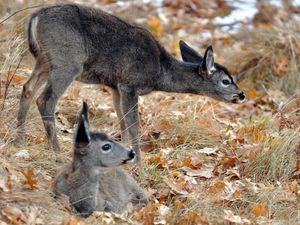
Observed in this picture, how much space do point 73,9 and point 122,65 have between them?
0.85 meters

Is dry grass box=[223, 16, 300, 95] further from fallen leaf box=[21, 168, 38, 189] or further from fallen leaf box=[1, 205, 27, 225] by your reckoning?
fallen leaf box=[1, 205, 27, 225]

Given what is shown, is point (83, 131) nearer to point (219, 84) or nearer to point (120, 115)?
point (120, 115)

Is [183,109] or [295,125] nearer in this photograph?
[295,125]

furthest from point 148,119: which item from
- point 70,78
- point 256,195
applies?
point 256,195

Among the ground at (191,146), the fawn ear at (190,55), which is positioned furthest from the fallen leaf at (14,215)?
the fawn ear at (190,55)

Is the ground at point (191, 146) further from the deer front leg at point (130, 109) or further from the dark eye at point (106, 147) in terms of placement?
the dark eye at point (106, 147)

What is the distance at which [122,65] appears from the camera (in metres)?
10.1

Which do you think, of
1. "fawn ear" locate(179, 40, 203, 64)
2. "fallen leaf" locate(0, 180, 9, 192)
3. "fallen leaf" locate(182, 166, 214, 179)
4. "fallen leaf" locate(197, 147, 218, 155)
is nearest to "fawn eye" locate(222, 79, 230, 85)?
"fawn ear" locate(179, 40, 203, 64)

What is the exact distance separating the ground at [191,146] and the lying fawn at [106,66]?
0.92 ft

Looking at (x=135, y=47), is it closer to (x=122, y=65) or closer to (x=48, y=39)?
(x=122, y=65)

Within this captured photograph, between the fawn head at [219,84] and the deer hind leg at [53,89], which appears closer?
the deer hind leg at [53,89]

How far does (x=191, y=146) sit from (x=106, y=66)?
1.33 metres

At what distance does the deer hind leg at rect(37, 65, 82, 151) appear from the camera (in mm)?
9438

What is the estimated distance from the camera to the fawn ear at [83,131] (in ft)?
25.4
